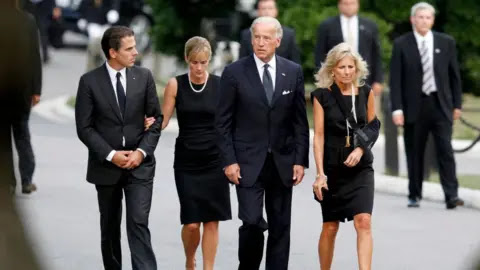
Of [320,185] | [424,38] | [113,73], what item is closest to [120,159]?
[113,73]

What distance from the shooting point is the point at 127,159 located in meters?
5.98

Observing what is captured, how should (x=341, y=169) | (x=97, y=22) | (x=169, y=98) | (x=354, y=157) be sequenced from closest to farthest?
1. (x=354, y=157)
2. (x=341, y=169)
3. (x=169, y=98)
4. (x=97, y=22)

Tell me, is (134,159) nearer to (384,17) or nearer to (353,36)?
(353,36)

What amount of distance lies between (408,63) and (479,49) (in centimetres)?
956

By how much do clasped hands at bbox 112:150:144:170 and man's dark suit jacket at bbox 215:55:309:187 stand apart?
1.37 feet

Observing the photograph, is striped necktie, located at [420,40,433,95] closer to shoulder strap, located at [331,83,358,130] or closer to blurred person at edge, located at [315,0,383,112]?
blurred person at edge, located at [315,0,383,112]

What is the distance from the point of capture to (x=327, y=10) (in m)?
18.8

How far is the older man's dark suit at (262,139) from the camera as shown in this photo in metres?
6.00

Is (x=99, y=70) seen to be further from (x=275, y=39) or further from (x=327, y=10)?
(x=327, y=10)

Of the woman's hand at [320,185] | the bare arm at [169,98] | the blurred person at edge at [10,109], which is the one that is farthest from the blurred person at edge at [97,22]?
the blurred person at edge at [10,109]

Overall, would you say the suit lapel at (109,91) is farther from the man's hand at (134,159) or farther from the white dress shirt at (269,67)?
the white dress shirt at (269,67)

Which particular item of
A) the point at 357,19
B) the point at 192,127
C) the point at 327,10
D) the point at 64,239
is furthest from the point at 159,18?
the point at 192,127

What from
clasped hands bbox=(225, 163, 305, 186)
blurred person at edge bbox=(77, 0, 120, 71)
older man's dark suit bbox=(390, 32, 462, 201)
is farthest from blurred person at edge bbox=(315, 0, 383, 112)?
blurred person at edge bbox=(77, 0, 120, 71)

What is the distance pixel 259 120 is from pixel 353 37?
5432 millimetres
